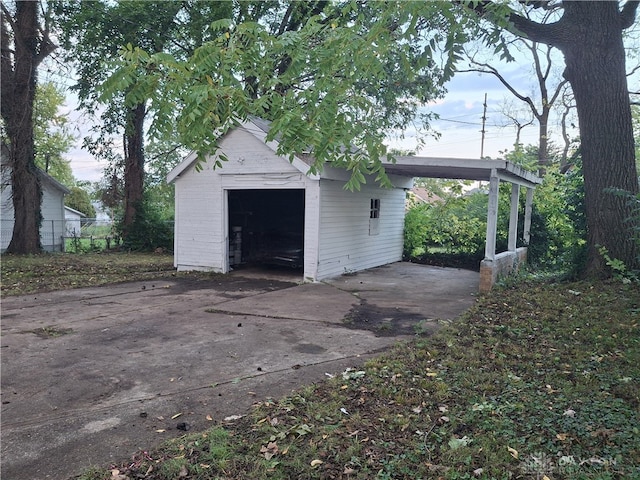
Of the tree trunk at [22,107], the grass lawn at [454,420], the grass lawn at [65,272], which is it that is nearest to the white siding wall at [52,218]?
the tree trunk at [22,107]

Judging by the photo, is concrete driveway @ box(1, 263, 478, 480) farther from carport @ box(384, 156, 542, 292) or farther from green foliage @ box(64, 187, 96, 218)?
green foliage @ box(64, 187, 96, 218)

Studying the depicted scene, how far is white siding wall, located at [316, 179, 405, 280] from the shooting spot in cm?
1024

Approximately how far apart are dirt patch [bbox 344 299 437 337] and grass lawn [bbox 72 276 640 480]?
2.85 ft

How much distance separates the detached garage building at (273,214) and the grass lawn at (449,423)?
5526 millimetres

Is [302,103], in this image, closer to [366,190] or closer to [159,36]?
[366,190]

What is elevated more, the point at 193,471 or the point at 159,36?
the point at 159,36

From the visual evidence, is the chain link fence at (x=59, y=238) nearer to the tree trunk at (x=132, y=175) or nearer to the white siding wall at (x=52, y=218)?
the white siding wall at (x=52, y=218)

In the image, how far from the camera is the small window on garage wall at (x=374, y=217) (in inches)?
492

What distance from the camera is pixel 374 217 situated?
12.7 m

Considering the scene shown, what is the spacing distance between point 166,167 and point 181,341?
23892 millimetres

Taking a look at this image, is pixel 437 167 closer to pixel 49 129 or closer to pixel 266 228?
pixel 266 228

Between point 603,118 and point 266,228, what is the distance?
876 cm

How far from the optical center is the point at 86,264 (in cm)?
1277

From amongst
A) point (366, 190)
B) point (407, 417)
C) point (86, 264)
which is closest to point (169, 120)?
point (407, 417)
